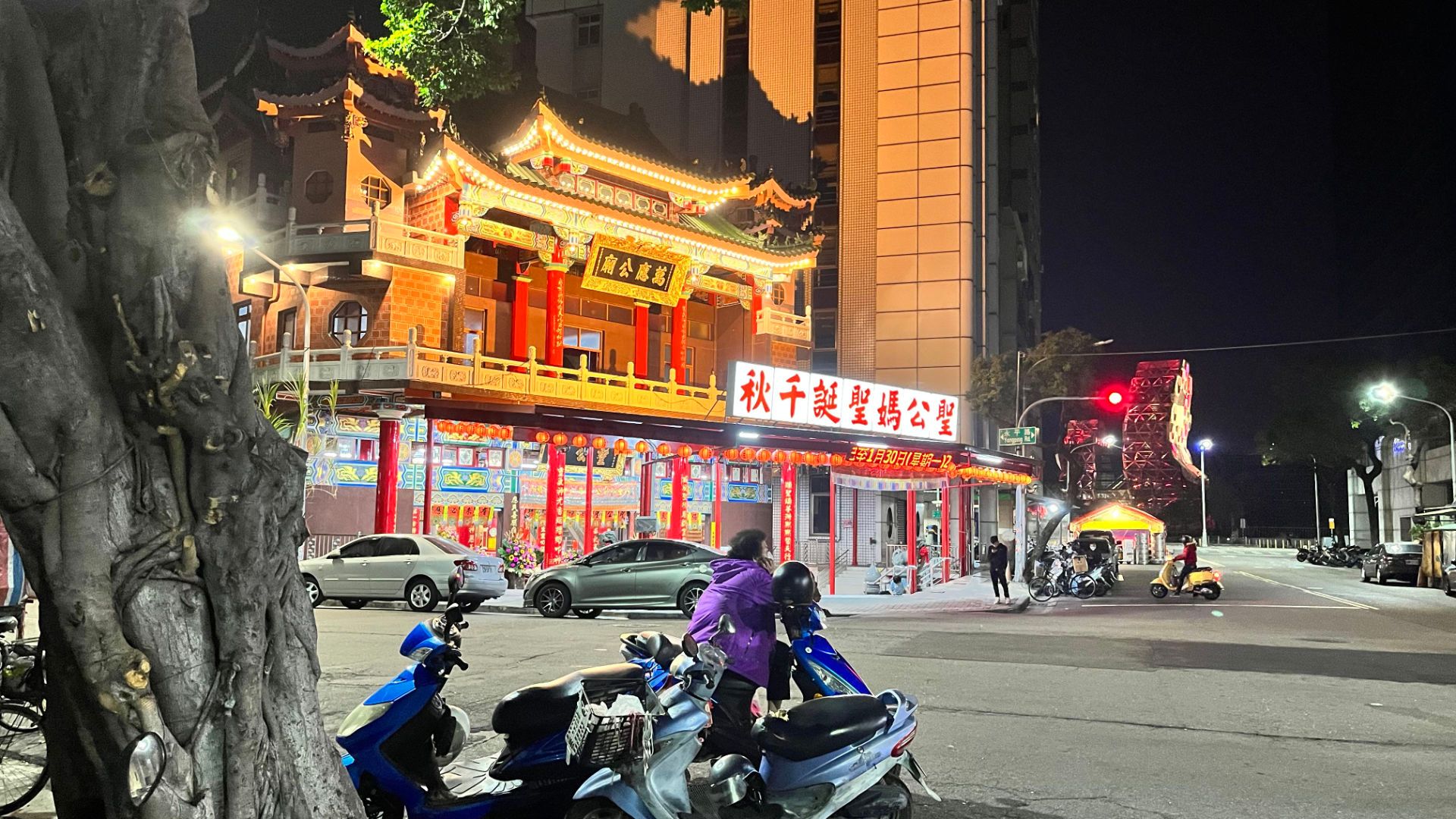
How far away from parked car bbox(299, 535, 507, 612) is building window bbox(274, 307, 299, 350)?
1132 centimetres

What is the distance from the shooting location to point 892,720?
16.9ft

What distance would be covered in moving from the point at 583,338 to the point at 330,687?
77.4 ft

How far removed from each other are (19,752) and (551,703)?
12.4 ft

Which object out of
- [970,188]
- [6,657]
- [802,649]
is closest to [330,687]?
[6,657]

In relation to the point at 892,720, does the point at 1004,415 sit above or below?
above

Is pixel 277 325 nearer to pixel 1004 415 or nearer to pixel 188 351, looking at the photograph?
pixel 1004 415

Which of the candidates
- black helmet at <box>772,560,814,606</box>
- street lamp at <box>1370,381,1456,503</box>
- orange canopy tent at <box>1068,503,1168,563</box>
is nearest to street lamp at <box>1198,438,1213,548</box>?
street lamp at <box>1370,381,1456,503</box>

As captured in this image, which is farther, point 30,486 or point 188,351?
point 188,351

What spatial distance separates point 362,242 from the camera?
26.0 meters

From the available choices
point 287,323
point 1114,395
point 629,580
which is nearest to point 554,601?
point 629,580

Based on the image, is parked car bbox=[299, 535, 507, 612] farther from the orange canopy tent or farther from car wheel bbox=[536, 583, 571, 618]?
the orange canopy tent

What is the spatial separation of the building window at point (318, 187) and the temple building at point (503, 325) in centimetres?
6

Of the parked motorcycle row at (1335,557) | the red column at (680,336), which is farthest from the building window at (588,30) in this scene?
the parked motorcycle row at (1335,557)

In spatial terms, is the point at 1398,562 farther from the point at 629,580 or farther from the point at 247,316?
the point at 247,316
